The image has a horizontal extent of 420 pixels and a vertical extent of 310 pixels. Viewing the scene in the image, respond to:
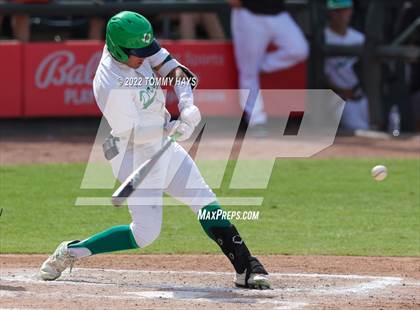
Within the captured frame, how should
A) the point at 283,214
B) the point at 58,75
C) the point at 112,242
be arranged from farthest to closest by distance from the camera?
1. the point at 58,75
2. the point at 283,214
3. the point at 112,242

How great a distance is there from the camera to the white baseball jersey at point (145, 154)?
6.67 m

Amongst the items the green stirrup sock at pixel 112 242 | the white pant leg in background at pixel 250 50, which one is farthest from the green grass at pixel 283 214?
the white pant leg in background at pixel 250 50

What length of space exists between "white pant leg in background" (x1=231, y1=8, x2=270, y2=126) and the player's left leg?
309 inches

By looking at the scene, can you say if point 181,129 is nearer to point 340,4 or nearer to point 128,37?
point 128,37

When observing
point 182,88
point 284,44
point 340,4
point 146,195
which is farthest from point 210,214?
point 340,4

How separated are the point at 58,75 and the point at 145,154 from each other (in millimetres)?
8139

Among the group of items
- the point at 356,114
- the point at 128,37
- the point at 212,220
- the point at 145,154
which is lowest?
the point at 356,114

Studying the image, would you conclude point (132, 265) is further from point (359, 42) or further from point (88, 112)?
point (359, 42)

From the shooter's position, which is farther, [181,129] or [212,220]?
[212,220]

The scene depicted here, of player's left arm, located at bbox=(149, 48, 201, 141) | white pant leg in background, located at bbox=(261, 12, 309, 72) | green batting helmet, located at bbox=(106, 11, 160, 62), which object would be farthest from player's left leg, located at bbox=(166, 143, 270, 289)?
white pant leg in background, located at bbox=(261, 12, 309, 72)

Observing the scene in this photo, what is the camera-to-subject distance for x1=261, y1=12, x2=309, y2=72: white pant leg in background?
49.0 feet

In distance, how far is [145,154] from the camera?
6.87m

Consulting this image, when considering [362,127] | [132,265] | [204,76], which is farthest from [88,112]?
[132,265]

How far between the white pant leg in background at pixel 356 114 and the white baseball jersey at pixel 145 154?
906cm
